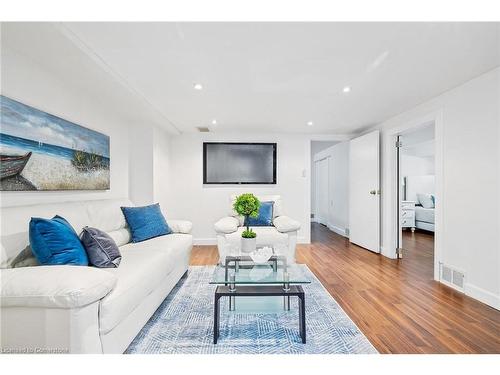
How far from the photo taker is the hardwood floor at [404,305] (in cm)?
182

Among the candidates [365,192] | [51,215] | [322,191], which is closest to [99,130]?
[51,215]

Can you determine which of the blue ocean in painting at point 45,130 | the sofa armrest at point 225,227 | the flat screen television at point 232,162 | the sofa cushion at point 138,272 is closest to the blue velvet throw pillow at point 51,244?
the sofa cushion at point 138,272

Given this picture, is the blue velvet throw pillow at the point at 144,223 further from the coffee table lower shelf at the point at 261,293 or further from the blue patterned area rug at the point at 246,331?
the coffee table lower shelf at the point at 261,293

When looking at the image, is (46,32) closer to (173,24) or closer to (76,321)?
(173,24)

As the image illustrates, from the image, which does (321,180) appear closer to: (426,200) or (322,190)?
(322,190)

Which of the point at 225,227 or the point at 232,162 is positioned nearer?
the point at 225,227

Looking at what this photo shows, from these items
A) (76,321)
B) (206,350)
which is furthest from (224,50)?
(206,350)

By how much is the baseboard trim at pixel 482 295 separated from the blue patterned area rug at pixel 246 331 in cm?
139

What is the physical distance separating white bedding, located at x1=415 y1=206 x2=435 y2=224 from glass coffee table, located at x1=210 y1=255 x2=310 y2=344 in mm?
5621

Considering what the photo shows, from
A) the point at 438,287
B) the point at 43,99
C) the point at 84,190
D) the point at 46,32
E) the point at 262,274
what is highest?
the point at 46,32

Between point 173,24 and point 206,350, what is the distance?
7.05ft

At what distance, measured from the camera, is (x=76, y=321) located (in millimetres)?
1301

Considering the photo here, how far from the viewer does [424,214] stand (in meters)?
6.45

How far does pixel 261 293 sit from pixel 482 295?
87.9 inches
